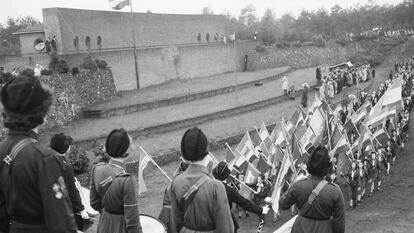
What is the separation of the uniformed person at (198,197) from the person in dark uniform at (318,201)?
1.37 meters

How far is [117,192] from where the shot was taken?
4.02m

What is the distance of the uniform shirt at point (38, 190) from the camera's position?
2.54 meters

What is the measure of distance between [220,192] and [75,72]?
1881cm

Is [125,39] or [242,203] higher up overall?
[125,39]

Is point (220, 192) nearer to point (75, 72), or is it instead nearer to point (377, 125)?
point (377, 125)

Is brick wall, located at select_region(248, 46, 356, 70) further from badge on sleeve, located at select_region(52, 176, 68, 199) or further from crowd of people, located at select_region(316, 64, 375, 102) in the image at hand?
badge on sleeve, located at select_region(52, 176, 68, 199)

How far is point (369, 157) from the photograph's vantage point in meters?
11.9

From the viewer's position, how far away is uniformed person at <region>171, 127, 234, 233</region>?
340 centimetres

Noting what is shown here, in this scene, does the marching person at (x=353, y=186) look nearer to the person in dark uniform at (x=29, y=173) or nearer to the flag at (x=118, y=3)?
the person in dark uniform at (x=29, y=173)

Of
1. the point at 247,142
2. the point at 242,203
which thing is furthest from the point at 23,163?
the point at 247,142

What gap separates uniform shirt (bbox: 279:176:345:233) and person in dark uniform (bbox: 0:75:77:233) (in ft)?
8.59

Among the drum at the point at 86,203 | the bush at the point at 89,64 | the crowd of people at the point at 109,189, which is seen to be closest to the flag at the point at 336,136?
the drum at the point at 86,203

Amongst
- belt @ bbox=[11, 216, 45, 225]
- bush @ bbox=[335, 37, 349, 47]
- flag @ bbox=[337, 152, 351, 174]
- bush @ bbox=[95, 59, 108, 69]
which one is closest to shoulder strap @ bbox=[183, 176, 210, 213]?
belt @ bbox=[11, 216, 45, 225]

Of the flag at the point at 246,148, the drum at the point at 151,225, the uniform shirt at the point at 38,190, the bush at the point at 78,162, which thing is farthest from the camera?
the flag at the point at 246,148
